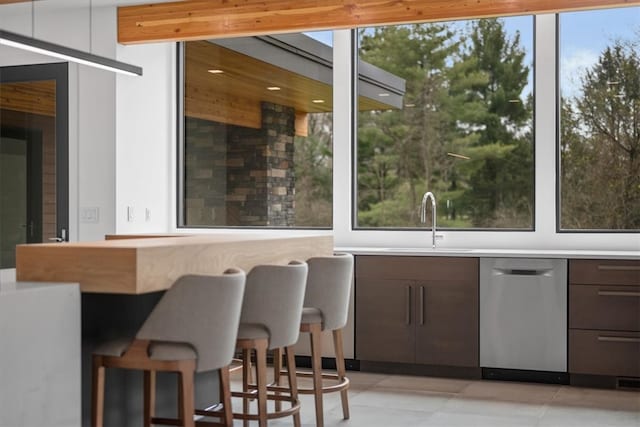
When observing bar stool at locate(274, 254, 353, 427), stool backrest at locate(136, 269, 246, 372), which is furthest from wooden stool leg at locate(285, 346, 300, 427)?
stool backrest at locate(136, 269, 246, 372)

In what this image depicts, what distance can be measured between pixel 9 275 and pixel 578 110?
14.3 ft

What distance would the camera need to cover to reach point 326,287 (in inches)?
183

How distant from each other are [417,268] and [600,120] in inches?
68.6

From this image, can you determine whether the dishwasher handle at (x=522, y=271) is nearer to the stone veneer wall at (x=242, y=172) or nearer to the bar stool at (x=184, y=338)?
the stone veneer wall at (x=242, y=172)

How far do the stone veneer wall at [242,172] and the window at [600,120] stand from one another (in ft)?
7.34

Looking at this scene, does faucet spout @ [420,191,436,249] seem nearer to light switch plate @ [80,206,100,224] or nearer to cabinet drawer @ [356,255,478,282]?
cabinet drawer @ [356,255,478,282]

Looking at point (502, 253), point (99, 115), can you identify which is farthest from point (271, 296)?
point (99, 115)

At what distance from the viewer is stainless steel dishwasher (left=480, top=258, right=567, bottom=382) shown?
5957mm

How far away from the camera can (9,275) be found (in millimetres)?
3840

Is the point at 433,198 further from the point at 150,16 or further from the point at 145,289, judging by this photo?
the point at 145,289

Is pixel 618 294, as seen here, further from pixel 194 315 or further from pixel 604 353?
pixel 194 315

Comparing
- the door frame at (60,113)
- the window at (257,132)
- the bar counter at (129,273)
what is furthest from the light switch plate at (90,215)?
the bar counter at (129,273)

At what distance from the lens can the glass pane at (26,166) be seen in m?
6.88

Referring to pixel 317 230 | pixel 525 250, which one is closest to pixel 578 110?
pixel 525 250
